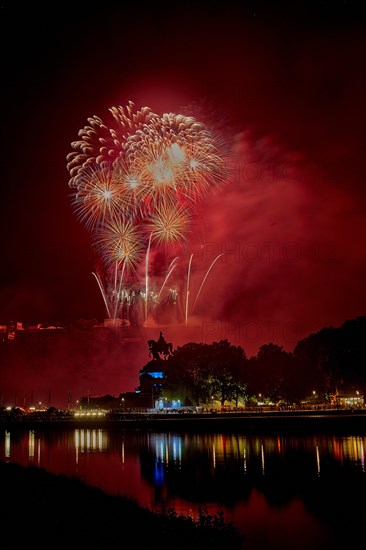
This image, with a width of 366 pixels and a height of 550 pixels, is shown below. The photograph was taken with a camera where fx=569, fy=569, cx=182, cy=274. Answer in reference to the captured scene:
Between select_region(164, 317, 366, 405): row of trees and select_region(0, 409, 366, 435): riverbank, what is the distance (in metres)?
22.6

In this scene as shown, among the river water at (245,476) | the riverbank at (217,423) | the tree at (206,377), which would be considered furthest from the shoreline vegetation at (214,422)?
the tree at (206,377)

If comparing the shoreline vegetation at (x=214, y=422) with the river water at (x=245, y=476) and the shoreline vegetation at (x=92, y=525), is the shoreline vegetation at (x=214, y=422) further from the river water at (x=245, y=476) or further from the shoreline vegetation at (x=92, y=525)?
the shoreline vegetation at (x=92, y=525)

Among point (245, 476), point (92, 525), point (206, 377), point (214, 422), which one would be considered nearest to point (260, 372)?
point (206, 377)

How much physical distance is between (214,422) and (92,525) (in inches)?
1822

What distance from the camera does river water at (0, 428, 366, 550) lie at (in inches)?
823

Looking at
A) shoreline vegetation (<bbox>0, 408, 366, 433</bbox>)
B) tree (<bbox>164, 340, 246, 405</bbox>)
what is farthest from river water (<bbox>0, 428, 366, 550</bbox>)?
tree (<bbox>164, 340, 246, 405</bbox>)

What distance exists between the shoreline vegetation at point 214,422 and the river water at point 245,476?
21.3ft

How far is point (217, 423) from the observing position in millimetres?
61312

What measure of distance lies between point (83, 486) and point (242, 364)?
77.8 metres

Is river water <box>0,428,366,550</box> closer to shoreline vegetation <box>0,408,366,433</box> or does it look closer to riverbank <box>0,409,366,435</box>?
riverbank <box>0,409,366,435</box>

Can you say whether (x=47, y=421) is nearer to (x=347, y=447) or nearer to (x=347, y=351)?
(x=347, y=447)

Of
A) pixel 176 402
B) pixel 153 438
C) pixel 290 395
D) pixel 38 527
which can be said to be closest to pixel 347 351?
pixel 290 395

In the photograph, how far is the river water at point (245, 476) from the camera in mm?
20906

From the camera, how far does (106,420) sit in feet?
229
